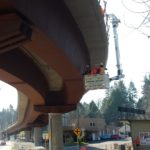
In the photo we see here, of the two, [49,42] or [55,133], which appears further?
[55,133]

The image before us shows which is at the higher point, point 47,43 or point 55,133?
point 47,43

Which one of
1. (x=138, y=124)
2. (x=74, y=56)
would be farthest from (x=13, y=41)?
(x=138, y=124)

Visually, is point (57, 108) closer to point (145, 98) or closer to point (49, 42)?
point (49, 42)

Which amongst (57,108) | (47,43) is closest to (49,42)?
(47,43)

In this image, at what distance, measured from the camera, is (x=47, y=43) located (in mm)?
15086

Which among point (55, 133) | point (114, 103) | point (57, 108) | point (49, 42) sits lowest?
point (55, 133)

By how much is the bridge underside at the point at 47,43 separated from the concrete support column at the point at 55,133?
6.24 meters

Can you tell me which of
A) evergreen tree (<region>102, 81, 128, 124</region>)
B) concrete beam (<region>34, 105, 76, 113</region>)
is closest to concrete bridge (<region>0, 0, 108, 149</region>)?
concrete beam (<region>34, 105, 76, 113</region>)

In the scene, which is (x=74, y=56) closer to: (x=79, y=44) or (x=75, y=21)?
(x=79, y=44)

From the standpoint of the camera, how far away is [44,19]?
45.2ft

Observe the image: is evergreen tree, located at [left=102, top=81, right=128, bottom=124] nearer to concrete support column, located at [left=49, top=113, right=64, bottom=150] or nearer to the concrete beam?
concrete support column, located at [left=49, top=113, right=64, bottom=150]

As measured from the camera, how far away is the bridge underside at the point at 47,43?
12406 mm

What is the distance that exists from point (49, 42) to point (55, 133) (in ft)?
73.9

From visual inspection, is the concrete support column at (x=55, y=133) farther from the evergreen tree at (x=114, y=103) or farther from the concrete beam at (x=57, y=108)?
the evergreen tree at (x=114, y=103)
